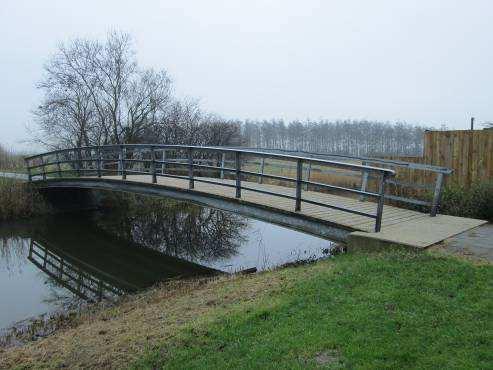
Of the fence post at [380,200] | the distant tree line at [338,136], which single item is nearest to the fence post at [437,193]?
the fence post at [380,200]

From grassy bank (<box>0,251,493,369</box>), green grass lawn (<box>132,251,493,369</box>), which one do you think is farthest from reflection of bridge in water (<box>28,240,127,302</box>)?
green grass lawn (<box>132,251,493,369</box>)

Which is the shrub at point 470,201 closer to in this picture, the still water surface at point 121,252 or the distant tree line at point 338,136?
the still water surface at point 121,252

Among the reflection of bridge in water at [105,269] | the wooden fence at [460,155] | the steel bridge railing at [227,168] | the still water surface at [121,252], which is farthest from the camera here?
the wooden fence at [460,155]

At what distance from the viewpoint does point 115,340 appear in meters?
5.28

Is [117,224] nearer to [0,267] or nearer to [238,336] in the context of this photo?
[0,267]

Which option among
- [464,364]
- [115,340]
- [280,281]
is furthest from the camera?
[280,281]

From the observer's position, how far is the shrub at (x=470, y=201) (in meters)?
9.76

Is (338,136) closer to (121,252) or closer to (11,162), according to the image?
(11,162)

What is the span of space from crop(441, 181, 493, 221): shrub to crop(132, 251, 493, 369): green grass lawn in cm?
443

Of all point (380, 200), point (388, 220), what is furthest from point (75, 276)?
point (380, 200)

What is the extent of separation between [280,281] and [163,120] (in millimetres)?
18804

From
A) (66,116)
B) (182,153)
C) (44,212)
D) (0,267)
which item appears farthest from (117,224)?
(66,116)

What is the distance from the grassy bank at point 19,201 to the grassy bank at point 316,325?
12.3 m

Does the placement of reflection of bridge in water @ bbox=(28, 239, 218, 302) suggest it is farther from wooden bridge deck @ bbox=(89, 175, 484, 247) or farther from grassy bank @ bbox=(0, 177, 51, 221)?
grassy bank @ bbox=(0, 177, 51, 221)
